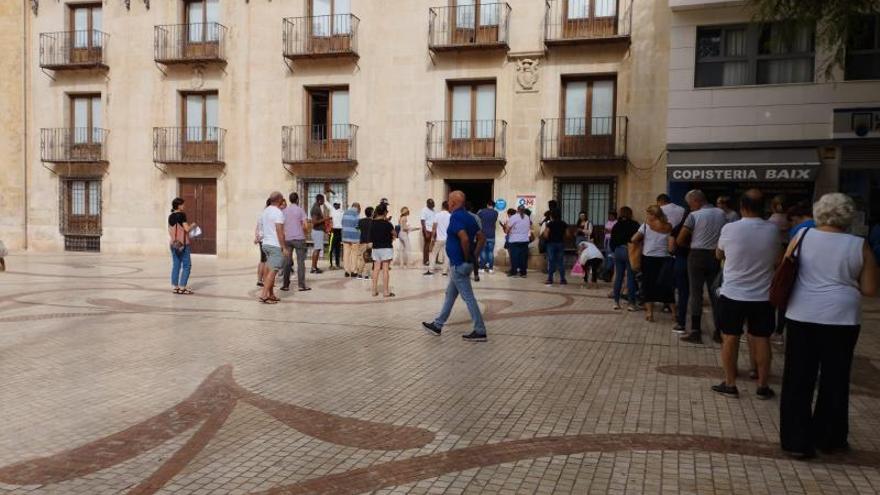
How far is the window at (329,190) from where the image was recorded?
20.9m

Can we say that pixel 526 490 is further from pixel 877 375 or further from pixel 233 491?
pixel 877 375

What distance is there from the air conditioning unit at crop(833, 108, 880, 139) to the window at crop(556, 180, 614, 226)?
554 centimetres

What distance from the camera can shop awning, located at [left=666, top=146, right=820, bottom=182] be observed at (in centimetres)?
1564

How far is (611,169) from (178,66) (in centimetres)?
1466

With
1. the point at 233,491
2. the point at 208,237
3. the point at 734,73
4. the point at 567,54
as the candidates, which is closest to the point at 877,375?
the point at 233,491

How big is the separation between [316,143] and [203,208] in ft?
15.6

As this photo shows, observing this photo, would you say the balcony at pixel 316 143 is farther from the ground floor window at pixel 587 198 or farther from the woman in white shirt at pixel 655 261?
the woman in white shirt at pixel 655 261

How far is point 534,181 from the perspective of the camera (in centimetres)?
1898

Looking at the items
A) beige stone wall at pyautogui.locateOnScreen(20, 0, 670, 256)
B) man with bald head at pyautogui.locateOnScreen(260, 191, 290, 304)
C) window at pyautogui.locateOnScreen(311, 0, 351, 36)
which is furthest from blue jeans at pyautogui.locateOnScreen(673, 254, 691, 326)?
window at pyautogui.locateOnScreen(311, 0, 351, 36)

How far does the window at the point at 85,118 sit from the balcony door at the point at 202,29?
166 inches

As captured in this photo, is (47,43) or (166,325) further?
(47,43)

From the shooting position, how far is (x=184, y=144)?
883 inches

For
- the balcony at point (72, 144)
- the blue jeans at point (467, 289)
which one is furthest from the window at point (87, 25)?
the blue jeans at point (467, 289)

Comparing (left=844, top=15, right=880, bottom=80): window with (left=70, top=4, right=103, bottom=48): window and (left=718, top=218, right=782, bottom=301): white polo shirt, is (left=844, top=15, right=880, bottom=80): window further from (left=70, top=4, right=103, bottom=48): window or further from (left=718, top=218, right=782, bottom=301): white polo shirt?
(left=70, top=4, right=103, bottom=48): window
